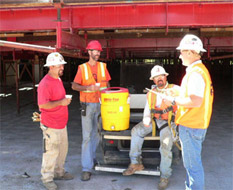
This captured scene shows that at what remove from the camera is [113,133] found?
450cm

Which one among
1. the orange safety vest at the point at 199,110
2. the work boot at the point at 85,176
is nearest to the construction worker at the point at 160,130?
the work boot at the point at 85,176

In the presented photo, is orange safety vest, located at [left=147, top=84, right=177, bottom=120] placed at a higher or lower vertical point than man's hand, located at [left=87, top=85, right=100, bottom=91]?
lower

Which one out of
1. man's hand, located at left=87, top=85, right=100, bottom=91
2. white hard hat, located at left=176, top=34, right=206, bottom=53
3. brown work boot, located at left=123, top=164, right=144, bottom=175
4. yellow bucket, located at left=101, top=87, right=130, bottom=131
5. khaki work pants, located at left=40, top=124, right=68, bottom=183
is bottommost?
brown work boot, located at left=123, top=164, right=144, bottom=175

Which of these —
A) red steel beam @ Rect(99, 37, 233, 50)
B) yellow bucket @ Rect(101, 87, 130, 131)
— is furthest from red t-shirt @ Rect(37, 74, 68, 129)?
red steel beam @ Rect(99, 37, 233, 50)

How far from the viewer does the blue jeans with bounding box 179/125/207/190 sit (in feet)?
10.3

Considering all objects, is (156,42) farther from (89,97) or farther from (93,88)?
(93,88)

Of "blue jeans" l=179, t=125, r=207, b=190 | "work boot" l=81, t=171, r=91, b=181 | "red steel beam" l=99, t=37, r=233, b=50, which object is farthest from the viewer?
"red steel beam" l=99, t=37, r=233, b=50

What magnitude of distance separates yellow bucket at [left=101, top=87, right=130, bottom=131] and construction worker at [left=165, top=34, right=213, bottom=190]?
1.32 metres

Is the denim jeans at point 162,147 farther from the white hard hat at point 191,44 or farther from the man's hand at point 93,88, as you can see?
the white hard hat at point 191,44

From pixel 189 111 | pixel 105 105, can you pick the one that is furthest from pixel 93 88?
pixel 189 111

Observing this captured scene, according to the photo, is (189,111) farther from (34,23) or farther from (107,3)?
(34,23)

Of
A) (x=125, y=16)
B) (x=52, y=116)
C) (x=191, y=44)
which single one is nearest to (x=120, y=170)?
(x=52, y=116)

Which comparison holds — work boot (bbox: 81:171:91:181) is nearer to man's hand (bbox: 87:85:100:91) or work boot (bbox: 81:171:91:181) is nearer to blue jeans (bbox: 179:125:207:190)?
man's hand (bbox: 87:85:100:91)

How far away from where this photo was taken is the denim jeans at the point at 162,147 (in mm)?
4191
